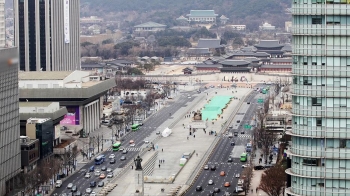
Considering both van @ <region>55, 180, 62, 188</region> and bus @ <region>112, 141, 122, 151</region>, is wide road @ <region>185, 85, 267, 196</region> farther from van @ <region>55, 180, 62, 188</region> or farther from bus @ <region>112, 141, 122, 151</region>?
van @ <region>55, 180, 62, 188</region>

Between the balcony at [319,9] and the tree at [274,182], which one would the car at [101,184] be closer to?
the tree at [274,182]

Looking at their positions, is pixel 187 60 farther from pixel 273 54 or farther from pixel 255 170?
pixel 255 170

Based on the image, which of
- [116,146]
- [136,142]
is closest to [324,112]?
[116,146]

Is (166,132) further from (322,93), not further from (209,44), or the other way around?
(209,44)

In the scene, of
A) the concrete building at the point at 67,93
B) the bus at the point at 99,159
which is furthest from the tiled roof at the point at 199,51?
the bus at the point at 99,159

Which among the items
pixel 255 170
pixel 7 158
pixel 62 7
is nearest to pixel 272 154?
pixel 255 170

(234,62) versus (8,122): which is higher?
(234,62)
